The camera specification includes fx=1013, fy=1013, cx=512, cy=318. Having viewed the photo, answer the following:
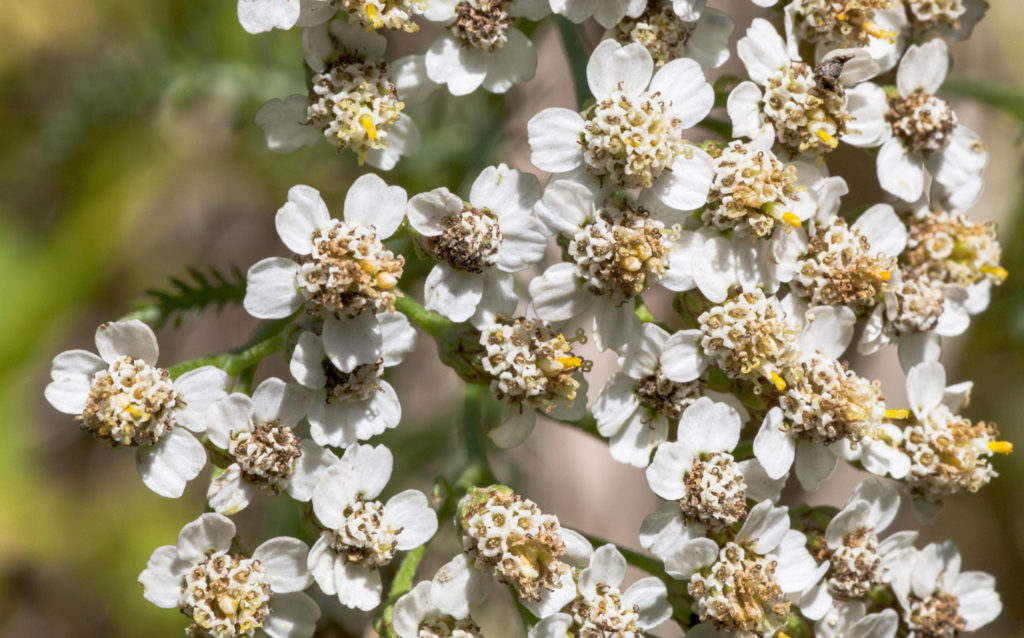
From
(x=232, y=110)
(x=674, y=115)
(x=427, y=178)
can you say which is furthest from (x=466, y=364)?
(x=232, y=110)

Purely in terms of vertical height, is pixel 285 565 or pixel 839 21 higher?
pixel 839 21

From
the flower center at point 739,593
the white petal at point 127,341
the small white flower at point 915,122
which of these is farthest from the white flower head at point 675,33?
the white petal at point 127,341

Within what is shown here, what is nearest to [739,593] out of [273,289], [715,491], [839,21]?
[715,491]

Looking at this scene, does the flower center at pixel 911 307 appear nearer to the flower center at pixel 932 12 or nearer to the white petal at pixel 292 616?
the flower center at pixel 932 12

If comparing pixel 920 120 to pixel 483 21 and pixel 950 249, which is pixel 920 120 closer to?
pixel 950 249

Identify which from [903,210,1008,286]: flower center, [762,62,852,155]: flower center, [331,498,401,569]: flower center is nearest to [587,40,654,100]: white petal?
[762,62,852,155]: flower center

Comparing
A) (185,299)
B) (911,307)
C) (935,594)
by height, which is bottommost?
(935,594)
